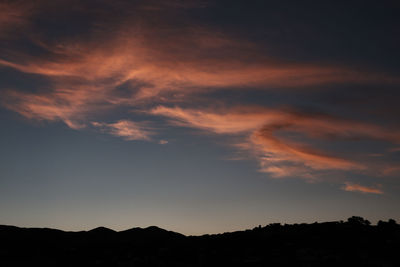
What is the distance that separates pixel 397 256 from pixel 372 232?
8.72 meters

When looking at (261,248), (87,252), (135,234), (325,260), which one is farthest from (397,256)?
(135,234)

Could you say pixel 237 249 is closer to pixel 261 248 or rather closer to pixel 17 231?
pixel 261 248

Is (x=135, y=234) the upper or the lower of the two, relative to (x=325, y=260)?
upper

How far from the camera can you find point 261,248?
3347cm

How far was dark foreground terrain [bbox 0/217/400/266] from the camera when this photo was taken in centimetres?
2826

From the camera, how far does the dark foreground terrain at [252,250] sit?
92.7 ft

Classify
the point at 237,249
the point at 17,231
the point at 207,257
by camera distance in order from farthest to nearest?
the point at 17,231, the point at 237,249, the point at 207,257

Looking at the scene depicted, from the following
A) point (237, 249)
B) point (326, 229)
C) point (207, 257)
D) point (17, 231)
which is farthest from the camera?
point (17, 231)

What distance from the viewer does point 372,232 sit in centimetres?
3553

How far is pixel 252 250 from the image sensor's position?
32969mm

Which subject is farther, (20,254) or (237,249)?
(20,254)

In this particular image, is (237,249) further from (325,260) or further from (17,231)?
(17,231)

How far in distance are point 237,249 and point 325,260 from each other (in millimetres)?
9321

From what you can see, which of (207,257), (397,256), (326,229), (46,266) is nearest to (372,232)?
(326,229)
